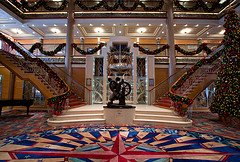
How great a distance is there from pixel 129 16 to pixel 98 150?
34.2 ft

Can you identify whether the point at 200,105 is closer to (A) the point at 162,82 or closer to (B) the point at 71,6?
(A) the point at 162,82

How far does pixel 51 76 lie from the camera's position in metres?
7.97

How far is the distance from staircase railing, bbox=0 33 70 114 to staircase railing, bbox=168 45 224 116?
5042mm

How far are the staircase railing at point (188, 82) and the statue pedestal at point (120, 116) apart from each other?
2067mm

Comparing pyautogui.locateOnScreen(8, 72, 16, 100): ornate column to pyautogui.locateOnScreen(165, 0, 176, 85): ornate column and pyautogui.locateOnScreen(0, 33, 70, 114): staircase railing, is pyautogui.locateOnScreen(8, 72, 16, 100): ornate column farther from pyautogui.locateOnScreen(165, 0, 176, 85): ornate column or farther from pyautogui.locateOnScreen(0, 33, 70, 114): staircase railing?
pyautogui.locateOnScreen(165, 0, 176, 85): ornate column

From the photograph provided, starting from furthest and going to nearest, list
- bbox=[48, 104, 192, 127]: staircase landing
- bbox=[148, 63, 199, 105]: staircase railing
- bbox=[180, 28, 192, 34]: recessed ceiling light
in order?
1. bbox=[180, 28, 192, 34]: recessed ceiling light
2. bbox=[148, 63, 199, 105]: staircase railing
3. bbox=[48, 104, 192, 127]: staircase landing

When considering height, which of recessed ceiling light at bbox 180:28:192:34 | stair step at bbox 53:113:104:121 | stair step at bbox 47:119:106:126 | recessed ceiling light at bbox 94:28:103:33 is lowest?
stair step at bbox 47:119:106:126

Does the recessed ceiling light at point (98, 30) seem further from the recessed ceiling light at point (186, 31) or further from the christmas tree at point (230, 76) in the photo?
the christmas tree at point (230, 76)

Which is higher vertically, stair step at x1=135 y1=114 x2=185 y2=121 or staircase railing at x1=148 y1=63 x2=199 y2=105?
staircase railing at x1=148 y1=63 x2=199 y2=105

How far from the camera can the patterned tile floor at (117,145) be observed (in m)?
3.16

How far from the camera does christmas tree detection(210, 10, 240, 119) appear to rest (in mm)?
5879

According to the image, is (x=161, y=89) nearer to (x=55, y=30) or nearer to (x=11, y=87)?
(x=55, y=30)

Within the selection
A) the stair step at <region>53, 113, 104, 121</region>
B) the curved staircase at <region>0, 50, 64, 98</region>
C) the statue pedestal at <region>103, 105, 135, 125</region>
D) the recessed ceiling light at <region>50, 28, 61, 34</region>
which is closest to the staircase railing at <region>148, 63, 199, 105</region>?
the statue pedestal at <region>103, 105, 135, 125</region>

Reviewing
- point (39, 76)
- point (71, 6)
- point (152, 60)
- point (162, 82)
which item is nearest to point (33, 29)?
point (71, 6)
